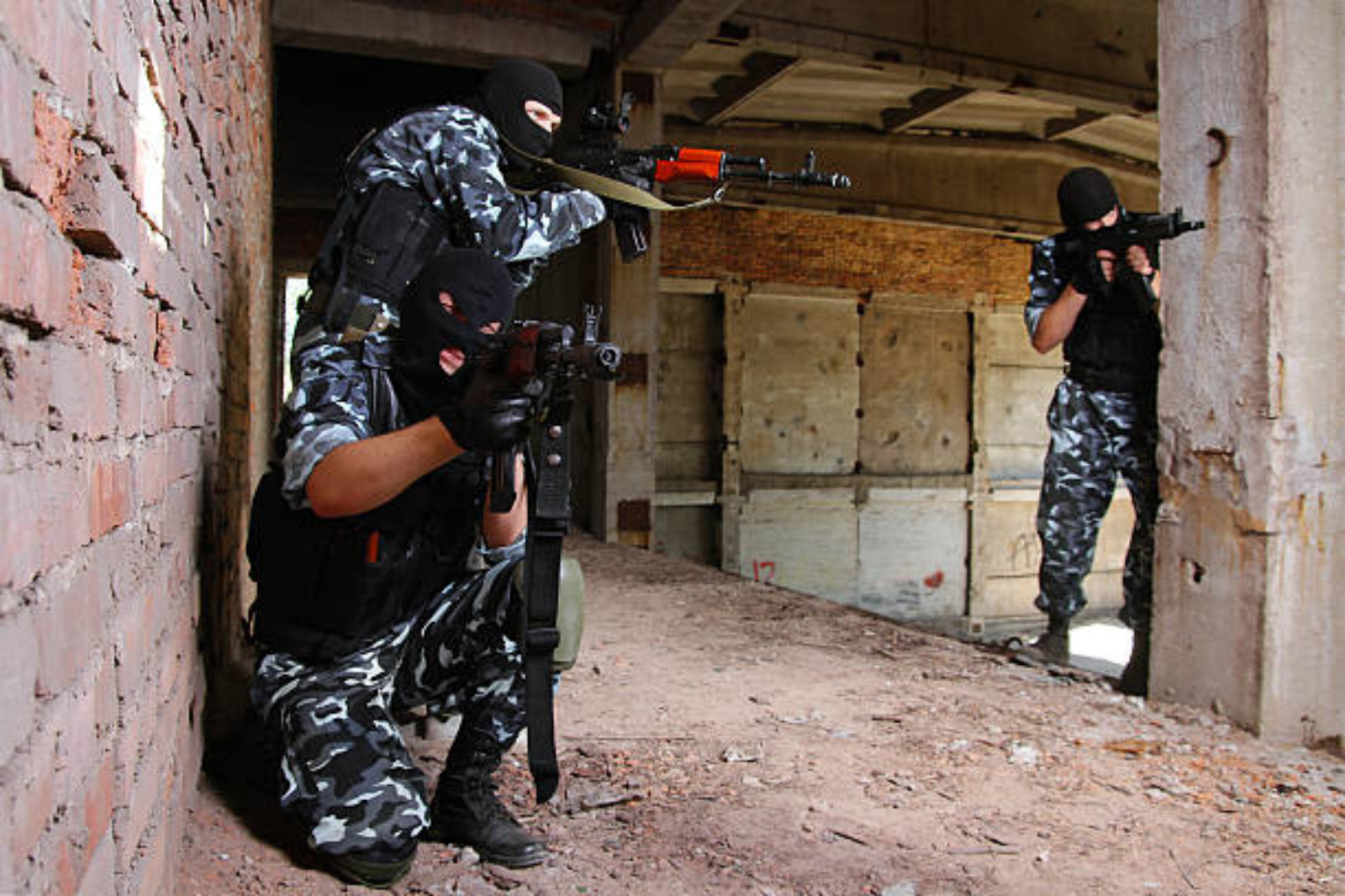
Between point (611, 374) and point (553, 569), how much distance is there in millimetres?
469

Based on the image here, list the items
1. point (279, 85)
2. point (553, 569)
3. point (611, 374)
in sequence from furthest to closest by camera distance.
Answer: point (279, 85)
point (553, 569)
point (611, 374)

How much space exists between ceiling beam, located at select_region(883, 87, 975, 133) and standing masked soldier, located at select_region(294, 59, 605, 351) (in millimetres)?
5121

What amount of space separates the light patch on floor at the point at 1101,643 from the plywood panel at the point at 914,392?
7.21 feet

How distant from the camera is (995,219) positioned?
950 cm

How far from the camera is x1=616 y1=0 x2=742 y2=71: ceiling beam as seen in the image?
5.16 meters

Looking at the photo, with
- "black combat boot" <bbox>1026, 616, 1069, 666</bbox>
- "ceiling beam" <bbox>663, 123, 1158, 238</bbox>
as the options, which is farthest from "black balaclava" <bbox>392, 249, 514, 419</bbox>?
"ceiling beam" <bbox>663, 123, 1158, 238</bbox>

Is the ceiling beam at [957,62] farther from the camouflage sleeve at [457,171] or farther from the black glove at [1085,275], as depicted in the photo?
the camouflage sleeve at [457,171]

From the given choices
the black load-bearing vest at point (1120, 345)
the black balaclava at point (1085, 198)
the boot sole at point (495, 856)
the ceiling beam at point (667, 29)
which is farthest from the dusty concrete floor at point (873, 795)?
the ceiling beam at point (667, 29)

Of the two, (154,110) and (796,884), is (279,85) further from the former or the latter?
(796,884)

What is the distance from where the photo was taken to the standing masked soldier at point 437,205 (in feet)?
7.66

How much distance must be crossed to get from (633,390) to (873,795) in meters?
4.13

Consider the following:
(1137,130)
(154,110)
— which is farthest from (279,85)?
(1137,130)

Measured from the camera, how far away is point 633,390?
6.13 m

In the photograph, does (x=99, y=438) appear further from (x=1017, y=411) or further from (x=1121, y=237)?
(x=1017, y=411)
